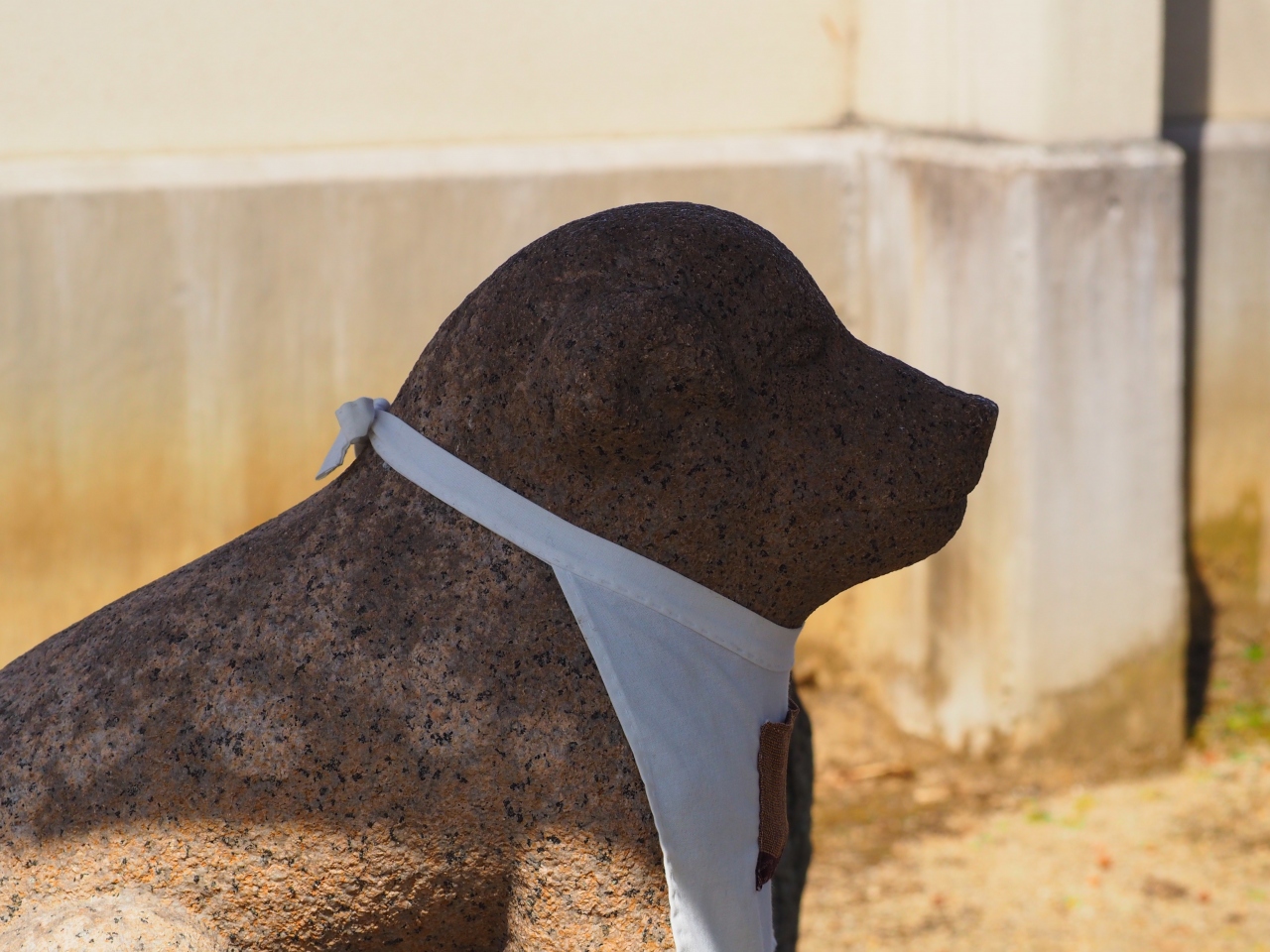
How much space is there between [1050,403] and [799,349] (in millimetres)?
2911

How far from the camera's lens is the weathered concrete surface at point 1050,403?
14.0 feet

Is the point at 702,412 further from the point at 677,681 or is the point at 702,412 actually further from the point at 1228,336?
the point at 1228,336

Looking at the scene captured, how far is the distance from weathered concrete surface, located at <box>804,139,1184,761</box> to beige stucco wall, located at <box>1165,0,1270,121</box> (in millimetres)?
757

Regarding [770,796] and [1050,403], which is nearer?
[770,796]

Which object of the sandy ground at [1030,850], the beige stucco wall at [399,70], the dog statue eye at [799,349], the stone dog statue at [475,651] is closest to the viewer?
the stone dog statue at [475,651]

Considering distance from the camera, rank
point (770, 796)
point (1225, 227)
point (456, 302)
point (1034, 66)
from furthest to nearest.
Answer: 1. point (1225, 227)
2. point (456, 302)
3. point (1034, 66)
4. point (770, 796)

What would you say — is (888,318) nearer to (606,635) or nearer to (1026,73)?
(1026,73)

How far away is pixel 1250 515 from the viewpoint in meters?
5.16

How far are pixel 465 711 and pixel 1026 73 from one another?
11.1ft

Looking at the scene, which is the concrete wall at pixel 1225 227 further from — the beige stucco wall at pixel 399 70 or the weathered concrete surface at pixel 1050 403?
the beige stucco wall at pixel 399 70

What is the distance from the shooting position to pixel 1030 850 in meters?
4.26

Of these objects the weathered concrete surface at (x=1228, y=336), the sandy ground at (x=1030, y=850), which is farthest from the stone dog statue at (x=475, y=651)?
the weathered concrete surface at (x=1228, y=336)

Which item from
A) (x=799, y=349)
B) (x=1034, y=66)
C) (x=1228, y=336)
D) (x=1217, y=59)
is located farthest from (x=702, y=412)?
(x=1217, y=59)

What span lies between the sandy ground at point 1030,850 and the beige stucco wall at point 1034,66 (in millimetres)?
2082
